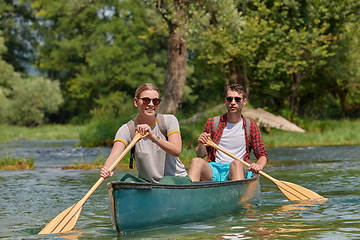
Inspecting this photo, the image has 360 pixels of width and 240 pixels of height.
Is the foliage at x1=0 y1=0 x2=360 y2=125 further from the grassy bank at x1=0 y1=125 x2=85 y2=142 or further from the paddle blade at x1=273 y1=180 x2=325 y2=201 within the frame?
the paddle blade at x1=273 y1=180 x2=325 y2=201

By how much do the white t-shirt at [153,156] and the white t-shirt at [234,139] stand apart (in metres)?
1.53

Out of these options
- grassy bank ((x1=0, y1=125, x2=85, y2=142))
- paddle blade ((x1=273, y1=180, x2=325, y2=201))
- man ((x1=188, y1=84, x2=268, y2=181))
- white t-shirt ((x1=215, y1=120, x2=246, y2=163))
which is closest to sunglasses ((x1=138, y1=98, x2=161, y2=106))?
man ((x1=188, y1=84, x2=268, y2=181))

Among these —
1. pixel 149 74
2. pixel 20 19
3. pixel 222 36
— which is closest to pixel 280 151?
pixel 222 36

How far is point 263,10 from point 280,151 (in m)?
7.95

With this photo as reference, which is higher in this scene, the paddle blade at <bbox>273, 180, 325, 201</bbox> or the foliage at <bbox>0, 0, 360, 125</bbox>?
the foliage at <bbox>0, 0, 360, 125</bbox>

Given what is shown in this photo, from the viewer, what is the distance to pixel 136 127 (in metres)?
5.70

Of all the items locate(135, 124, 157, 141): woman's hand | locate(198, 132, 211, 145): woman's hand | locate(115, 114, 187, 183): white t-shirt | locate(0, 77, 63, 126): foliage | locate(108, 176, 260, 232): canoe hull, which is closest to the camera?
locate(135, 124, 157, 141): woman's hand

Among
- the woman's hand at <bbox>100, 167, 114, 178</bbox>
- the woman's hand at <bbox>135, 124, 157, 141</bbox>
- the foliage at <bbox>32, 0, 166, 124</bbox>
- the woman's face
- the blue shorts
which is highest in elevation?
the foliage at <bbox>32, 0, 166, 124</bbox>

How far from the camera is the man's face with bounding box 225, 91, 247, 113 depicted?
288 inches

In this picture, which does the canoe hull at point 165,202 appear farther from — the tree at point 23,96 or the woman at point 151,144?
the tree at point 23,96

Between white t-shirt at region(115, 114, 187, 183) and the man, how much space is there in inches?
50.4

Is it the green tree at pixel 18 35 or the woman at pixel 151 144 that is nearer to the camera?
the woman at pixel 151 144

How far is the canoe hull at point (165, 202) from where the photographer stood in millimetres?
5738

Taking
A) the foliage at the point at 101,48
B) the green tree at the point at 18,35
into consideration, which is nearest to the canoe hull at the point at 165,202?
the foliage at the point at 101,48
